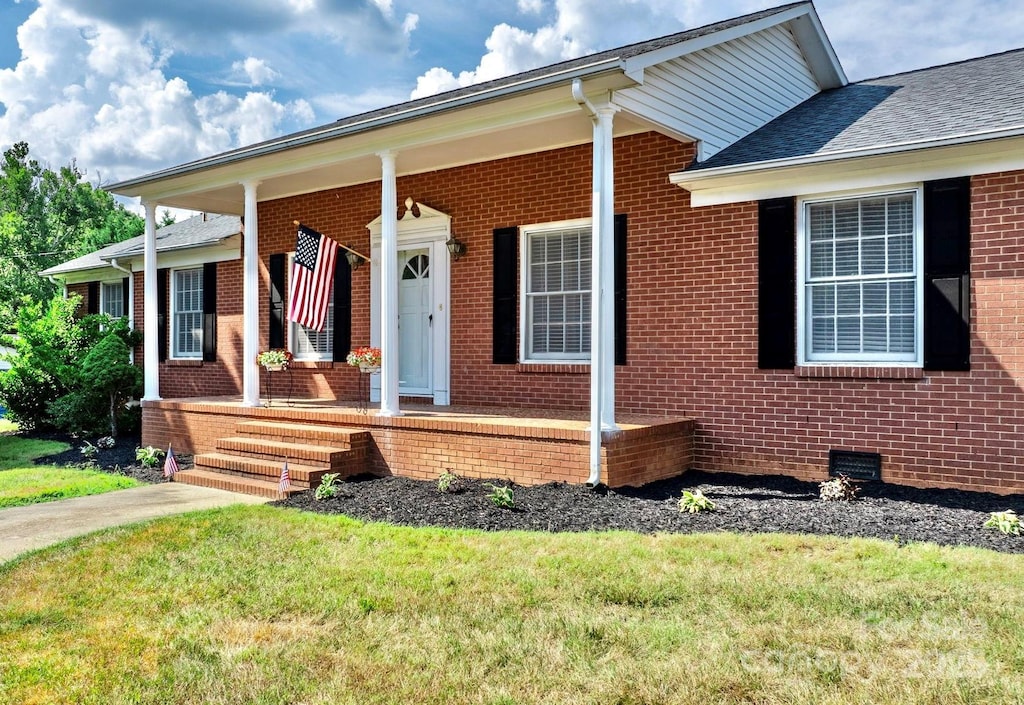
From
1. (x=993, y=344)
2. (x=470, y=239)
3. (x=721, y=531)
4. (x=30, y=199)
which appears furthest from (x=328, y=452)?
(x=30, y=199)

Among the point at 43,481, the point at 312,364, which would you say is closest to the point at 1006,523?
the point at 312,364

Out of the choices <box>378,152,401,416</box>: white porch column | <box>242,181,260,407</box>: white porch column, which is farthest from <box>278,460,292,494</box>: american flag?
<box>242,181,260,407</box>: white porch column

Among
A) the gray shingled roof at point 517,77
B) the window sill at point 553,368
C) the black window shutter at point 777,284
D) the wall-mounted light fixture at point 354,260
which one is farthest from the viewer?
→ the wall-mounted light fixture at point 354,260

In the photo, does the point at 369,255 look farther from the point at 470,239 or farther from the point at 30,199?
the point at 30,199

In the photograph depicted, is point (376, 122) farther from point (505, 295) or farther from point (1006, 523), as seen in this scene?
point (1006, 523)

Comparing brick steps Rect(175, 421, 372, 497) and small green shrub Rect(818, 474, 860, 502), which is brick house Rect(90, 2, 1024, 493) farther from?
small green shrub Rect(818, 474, 860, 502)

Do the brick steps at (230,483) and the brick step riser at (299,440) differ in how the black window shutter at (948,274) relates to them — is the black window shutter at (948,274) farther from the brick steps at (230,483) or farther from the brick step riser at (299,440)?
the brick steps at (230,483)

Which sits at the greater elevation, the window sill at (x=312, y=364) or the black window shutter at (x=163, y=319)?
the black window shutter at (x=163, y=319)

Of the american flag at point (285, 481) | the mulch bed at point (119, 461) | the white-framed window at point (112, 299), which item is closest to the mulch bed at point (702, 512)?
the american flag at point (285, 481)

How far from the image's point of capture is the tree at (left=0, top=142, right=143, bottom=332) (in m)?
28.7

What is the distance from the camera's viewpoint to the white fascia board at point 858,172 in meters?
6.43

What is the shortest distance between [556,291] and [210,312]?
703 centimetres

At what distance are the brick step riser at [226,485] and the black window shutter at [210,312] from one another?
16.1 feet

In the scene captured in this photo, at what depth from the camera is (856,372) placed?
23.3 feet
